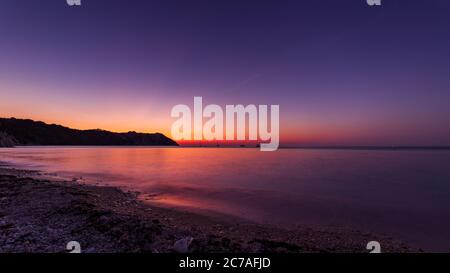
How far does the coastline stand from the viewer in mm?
6034

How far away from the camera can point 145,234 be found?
6.84 metres

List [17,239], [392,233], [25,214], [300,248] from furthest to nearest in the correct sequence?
[392,233] → [25,214] → [300,248] → [17,239]

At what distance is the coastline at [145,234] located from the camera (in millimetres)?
6034

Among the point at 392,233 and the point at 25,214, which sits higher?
the point at 25,214

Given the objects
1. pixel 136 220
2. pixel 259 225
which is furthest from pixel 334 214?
pixel 136 220

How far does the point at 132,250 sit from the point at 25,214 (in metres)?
4.94

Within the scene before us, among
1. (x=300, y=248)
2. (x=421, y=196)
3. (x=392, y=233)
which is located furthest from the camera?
(x=421, y=196)

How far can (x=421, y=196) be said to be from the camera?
16.0 meters

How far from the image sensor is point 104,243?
6.11 meters
